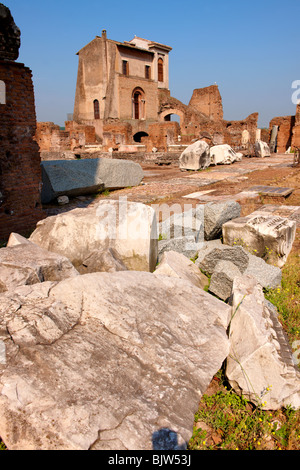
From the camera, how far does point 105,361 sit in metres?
1.66

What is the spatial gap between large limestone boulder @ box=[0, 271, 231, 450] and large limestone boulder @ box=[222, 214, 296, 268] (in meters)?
1.83

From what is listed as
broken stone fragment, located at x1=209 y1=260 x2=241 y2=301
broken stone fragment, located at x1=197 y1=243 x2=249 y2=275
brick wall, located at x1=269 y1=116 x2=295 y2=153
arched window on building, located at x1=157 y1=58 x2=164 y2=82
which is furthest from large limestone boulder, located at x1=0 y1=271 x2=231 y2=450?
arched window on building, located at x1=157 y1=58 x2=164 y2=82

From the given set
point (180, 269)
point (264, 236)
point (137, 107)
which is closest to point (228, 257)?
point (180, 269)

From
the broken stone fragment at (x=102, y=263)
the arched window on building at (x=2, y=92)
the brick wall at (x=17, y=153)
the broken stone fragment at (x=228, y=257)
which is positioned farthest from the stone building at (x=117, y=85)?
the broken stone fragment at (x=102, y=263)

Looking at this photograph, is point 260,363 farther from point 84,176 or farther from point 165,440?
point 84,176

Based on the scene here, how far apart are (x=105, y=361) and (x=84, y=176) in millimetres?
6493

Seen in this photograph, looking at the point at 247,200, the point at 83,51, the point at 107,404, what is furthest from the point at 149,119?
the point at 107,404

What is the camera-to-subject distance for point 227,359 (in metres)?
2.11

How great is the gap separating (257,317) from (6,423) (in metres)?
1.57

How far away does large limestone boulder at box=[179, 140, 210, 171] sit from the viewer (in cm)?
1259

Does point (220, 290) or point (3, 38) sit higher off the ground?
point (3, 38)

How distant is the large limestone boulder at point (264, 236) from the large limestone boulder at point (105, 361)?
183cm

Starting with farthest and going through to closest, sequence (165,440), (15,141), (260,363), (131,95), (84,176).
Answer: (131,95), (84,176), (15,141), (260,363), (165,440)

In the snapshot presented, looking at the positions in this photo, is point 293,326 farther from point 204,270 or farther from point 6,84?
point 6,84
